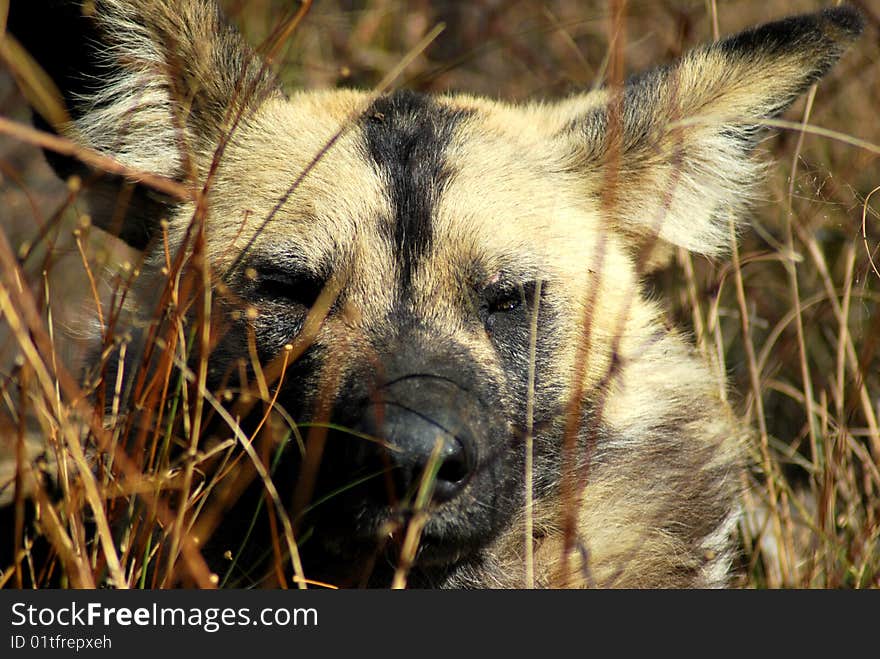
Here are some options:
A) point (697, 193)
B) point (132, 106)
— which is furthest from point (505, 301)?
point (132, 106)

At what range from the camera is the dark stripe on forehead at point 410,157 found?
3.05 metres

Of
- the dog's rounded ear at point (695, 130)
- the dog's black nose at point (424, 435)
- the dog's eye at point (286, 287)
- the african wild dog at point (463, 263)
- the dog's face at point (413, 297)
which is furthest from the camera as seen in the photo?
the dog's rounded ear at point (695, 130)

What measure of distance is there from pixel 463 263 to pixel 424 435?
2.41 feet

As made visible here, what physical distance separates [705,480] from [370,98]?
1615 millimetres

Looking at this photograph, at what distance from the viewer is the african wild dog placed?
112 inches

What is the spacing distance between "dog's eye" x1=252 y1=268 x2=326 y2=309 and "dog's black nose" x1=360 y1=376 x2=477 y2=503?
51 centimetres

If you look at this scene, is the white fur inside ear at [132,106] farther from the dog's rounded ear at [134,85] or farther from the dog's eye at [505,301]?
the dog's eye at [505,301]

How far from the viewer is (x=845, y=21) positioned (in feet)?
10.5

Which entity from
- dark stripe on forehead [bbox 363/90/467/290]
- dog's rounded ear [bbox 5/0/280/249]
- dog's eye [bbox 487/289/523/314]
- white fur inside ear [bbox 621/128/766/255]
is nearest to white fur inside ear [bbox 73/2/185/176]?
dog's rounded ear [bbox 5/0/280/249]

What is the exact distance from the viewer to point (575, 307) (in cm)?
322

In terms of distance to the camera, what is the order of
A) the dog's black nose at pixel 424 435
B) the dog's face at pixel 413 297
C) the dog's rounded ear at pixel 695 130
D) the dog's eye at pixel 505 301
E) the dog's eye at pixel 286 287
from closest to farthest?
1. the dog's black nose at pixel 424 435
2. the dog's face at pixel 413 297
3. the dog's eye at pixel 286 287
4. the dog's eye at pixel 505 301
5. the dog's rounded ear at pixel 695 130

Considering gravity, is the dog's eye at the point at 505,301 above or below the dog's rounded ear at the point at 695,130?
below

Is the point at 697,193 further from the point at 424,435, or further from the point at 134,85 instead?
the point at 134,85

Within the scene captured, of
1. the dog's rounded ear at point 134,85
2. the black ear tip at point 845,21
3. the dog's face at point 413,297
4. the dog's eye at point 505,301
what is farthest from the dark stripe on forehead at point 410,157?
the black ear tip at point 845,21
